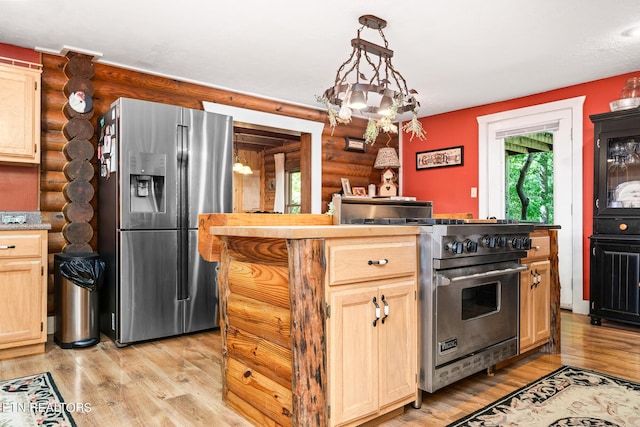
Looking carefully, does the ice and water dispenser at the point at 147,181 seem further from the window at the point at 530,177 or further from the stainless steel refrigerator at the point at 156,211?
the window at the point at 530,177

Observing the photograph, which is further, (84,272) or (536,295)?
(84,272)

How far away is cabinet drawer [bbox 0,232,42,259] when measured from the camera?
9.88 feet

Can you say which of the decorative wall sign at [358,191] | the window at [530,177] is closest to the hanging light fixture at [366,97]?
the window at [530,177]

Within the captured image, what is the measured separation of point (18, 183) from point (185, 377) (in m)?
2.27

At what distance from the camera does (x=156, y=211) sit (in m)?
3.49

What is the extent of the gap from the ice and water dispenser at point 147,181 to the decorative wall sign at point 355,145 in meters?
3.00

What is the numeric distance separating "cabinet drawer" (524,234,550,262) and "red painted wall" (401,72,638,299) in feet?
6.06

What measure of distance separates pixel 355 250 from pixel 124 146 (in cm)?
233

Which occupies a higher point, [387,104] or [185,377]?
[387,104]

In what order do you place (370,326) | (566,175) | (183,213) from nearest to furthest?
(370,326) → (183,213) → (566,175)

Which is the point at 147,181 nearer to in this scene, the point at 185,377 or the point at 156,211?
the point at 156,211

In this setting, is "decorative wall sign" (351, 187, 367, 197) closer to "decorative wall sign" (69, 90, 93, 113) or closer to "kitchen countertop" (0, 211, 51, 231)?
"decorative wall sign" (69, 90, 93, 113)

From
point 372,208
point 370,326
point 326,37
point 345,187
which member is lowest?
point 370,326

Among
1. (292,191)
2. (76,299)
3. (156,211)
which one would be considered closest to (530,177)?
(156,211)
